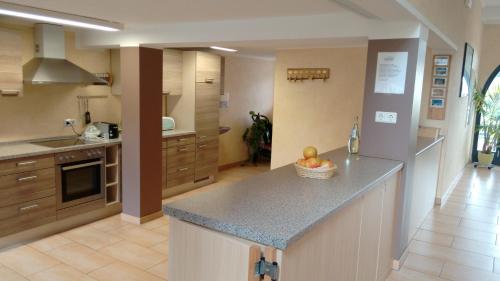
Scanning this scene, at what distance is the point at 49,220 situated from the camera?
3830mm

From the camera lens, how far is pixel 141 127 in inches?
164

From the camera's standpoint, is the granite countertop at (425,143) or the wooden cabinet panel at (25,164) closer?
the wooden cabinet panel at (25,164)

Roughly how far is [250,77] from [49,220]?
4662 millimetres

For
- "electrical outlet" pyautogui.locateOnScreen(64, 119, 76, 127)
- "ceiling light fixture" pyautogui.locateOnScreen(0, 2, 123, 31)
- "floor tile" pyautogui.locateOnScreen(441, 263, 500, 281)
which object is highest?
"ceiling light fixture" pyautogui.locateOnScreen(0, 2, 123, 31)

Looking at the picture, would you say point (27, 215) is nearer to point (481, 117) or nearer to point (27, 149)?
point (27, 149)

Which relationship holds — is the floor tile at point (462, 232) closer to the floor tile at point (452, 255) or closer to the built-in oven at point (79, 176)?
the floor tile at point (452, 255)

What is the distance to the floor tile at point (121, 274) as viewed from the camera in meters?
3.08

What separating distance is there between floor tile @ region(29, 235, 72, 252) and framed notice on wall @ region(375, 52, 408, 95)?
3251 millimetres

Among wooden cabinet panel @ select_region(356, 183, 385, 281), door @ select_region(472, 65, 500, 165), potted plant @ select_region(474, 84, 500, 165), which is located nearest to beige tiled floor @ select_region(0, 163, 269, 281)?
wooden cabinet panel @ select_region(356, 183, 385, 281)

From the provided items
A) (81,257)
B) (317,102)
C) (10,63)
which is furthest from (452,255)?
(10,63)

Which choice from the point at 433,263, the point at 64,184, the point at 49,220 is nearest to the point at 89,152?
the point at 64,184

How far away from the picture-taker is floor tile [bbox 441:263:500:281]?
317cm

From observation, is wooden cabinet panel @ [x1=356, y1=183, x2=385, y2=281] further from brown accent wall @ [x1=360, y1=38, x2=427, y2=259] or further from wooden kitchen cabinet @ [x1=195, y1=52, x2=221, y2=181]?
wooden kitchen cabinet @ [x1=195, y1=52, x2=221, y2=181]

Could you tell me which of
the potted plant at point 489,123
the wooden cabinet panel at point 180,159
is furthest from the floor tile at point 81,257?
the potted plant at point 489,123
